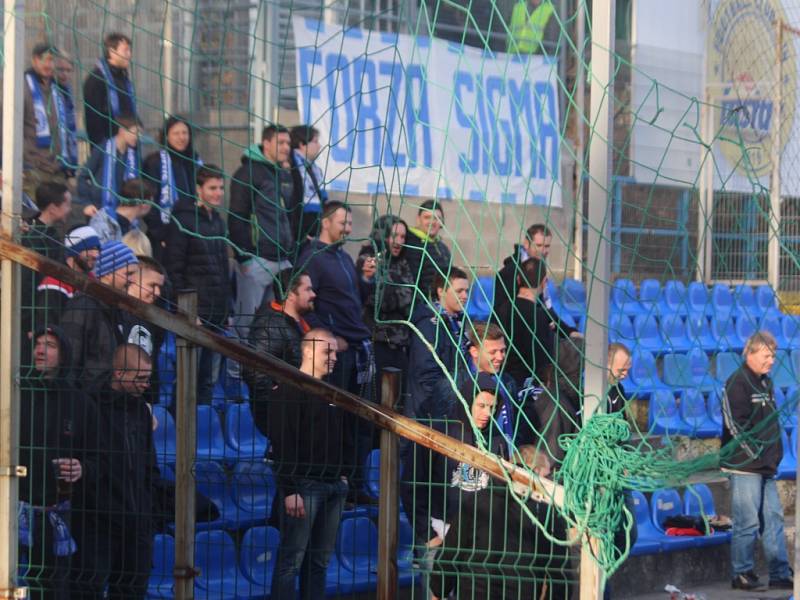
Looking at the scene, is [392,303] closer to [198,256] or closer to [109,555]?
[198,256]

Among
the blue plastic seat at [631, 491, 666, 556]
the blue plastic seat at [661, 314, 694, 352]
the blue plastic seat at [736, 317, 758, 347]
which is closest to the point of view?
the blue plastic seat at [631, 491, 666, 556]

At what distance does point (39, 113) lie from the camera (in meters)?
7.01

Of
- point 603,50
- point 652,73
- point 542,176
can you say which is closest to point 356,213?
point 542,176

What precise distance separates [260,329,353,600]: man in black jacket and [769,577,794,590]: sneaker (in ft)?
13.2

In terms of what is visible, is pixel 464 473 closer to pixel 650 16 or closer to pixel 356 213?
pixel 356 213

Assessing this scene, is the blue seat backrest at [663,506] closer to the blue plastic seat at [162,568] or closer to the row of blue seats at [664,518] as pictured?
the row of blue seats at [664,518]

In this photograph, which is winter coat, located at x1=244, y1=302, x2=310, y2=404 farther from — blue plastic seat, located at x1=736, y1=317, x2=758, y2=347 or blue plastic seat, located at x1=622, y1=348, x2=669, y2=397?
blue plastic seat, located at x1=736, y1=317, x2=758, y2=347

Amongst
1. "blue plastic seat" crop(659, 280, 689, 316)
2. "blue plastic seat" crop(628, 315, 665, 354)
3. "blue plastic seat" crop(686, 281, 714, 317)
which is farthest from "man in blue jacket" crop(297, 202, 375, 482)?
"blue plastic seat" crop(686, 281, 714, 317)

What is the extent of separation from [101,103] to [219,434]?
7.53 ft

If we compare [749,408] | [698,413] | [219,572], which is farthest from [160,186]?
[698,413]

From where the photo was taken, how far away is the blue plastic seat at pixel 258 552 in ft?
17.4

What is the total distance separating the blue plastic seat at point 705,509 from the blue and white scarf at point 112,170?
417 cm

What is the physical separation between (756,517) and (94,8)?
523 centimetres

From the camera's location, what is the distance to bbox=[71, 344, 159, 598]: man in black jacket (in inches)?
188
